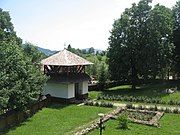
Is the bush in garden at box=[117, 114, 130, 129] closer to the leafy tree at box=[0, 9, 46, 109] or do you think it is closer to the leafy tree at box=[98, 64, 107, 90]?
the leafy tree at box=[0, 9, 46, 109]

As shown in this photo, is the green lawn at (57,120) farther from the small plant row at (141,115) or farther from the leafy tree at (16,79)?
the small plant row at (141,115)

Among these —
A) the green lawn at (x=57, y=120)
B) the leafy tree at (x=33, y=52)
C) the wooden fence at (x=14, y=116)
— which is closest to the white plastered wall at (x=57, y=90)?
the green lawn at (x=57, y=120)

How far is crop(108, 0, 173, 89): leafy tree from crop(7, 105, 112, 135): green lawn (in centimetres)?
1517

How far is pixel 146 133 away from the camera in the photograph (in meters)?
24.4

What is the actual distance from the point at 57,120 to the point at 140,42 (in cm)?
2366

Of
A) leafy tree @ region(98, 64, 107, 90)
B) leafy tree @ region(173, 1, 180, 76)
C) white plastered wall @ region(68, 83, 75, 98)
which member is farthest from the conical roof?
leafy tree @ region(173, 1, 180, 76)

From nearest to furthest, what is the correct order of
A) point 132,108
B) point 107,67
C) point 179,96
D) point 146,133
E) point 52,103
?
point 146,133, point 132,108, point 52,103, point 179,96, point 107,67

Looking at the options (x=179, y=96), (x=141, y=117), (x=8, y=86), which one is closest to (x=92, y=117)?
(x=141, y=117)

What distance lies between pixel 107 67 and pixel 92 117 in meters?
23.5

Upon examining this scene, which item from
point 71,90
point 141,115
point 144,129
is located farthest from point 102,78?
point 144,129

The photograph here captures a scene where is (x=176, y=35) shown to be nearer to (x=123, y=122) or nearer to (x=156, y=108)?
(x=156, y=108)

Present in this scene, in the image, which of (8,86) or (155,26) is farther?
(155,26)

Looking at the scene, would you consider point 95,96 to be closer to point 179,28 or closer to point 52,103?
point 52,103

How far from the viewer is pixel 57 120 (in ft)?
94.7
